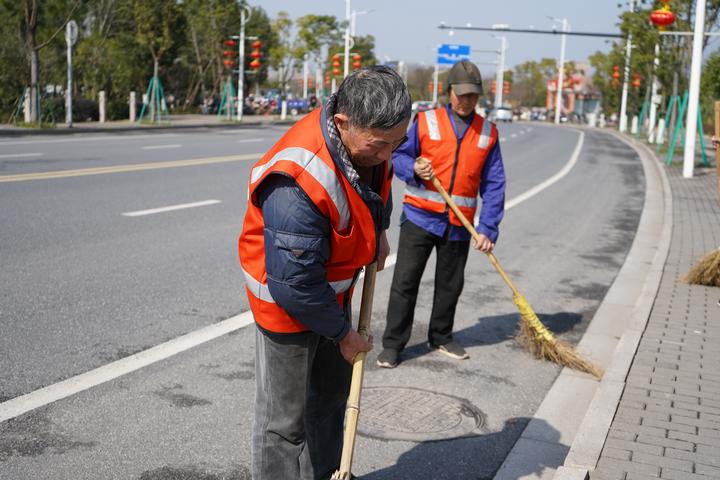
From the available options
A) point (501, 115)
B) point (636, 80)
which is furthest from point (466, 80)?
point (501, 115)

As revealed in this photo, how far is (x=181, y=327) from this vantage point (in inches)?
237

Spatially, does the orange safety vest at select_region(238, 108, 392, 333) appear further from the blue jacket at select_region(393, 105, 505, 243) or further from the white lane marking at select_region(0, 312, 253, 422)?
the blue jacket at select_region(393, 105, 505, 243)

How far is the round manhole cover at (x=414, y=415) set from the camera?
4.50 meters

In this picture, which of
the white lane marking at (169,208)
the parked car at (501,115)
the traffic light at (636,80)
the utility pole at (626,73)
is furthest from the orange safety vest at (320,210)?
the parked car at (501,115)

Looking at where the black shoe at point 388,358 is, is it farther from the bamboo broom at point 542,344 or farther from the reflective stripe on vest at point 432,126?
the reflective stripe on vest at point 432,126

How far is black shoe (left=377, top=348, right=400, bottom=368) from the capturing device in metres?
5.54

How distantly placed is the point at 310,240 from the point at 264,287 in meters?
0.31

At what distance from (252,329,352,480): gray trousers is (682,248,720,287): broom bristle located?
5.66m

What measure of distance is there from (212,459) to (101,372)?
1.31 meters

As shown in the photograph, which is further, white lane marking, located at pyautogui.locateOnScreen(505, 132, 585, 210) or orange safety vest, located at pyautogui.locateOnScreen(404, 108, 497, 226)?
white lane marking, located at pyautogui.locateOnScreen(505, 132, 585, 210)

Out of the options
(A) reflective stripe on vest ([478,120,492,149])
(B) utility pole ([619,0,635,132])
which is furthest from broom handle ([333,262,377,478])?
(B) utility pole ([619,0,635,132])

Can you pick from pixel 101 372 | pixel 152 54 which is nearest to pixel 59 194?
pixel 101 372

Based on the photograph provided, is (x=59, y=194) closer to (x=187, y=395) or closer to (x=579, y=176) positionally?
(x=187, y=395)

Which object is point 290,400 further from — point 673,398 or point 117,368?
point 673,398
